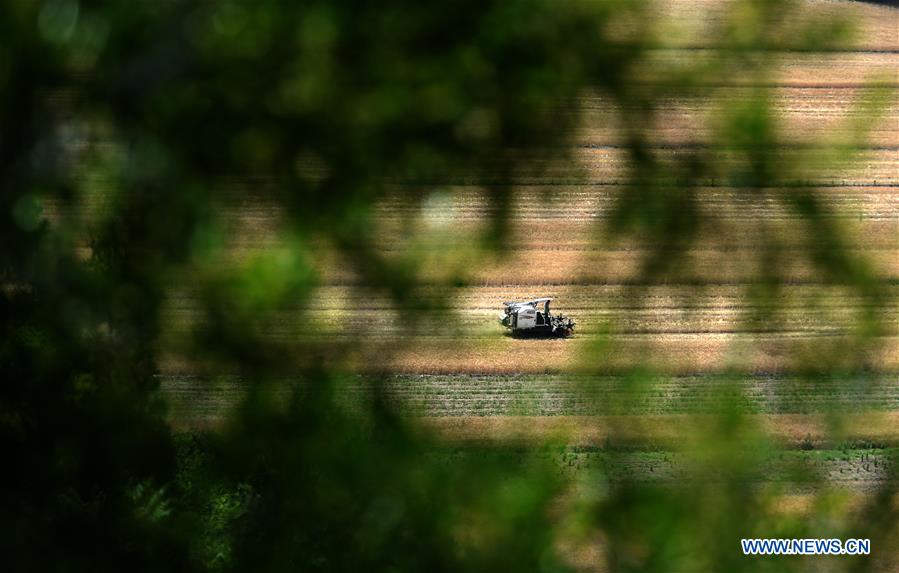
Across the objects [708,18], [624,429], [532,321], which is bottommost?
[532,321]

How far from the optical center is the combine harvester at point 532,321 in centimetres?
129

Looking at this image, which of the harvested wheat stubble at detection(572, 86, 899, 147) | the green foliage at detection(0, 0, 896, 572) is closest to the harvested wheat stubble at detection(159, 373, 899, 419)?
the green foliage at detection(0, 0, 896, 572)

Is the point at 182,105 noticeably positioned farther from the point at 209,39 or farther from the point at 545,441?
the point at 545,441

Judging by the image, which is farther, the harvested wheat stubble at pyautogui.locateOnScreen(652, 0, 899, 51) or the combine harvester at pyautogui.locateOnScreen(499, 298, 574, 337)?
the combine harvester at pyautogui.locateOnScreen(499, 298, 574, 337)

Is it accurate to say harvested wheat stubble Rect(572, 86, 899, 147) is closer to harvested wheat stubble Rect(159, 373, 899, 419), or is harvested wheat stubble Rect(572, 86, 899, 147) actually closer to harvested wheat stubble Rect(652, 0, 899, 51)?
harvested wheat stubble Rect(652, 0, 899, 51)

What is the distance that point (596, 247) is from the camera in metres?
0.84

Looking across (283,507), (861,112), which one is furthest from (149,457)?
(861,112)

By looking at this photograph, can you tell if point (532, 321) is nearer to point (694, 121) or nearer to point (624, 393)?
point (624, 393)

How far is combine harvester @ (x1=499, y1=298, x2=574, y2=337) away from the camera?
1292 mm

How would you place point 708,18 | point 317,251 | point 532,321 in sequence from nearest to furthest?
point 317,251 → point 708,18 → point 532,321

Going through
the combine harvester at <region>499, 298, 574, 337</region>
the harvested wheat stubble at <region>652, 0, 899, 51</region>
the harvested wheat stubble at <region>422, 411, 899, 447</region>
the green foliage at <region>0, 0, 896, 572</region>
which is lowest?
the combine harvester at <region>499, 298, 574, 337</region>

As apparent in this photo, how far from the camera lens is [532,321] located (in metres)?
1.37

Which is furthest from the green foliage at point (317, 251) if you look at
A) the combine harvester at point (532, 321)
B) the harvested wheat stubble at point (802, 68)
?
the combine harvester at point (532, 321)

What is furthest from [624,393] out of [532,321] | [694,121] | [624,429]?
[532,321]
